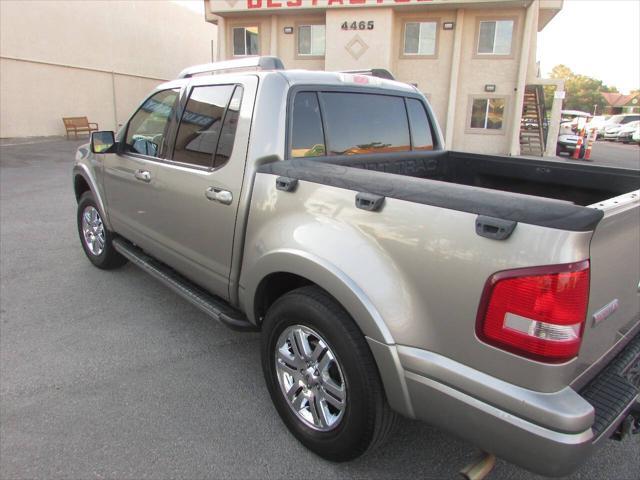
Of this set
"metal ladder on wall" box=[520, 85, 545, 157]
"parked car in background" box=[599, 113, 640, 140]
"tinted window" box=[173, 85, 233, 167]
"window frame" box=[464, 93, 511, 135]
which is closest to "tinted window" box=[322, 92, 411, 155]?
"tinted window" box=[173, 85, 233, 167]

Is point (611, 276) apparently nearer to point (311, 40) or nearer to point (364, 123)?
point (364, 123)

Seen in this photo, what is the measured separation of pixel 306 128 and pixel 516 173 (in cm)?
163

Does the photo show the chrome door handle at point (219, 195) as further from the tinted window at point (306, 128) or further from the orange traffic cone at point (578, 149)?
the orange traffic cone at point (578, 149)

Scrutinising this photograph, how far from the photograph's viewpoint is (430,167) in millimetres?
3637

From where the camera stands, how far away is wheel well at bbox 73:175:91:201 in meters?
5.08

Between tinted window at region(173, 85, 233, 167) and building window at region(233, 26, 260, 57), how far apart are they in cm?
2070

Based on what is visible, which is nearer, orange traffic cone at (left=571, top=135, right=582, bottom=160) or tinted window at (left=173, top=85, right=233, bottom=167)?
tinted window at (left=173, top=85, right=233, bottom=167)

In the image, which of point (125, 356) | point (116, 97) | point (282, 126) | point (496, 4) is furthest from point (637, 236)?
point (116, 97)

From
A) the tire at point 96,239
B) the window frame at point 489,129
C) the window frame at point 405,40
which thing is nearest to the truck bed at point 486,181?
the tire at point 96,239

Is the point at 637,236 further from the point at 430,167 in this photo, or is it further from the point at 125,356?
the point at 125,356

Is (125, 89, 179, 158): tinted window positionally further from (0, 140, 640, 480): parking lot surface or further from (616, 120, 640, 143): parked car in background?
(616, 120, 640, 143): parked car in background

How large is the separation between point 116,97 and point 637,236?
26.4 m

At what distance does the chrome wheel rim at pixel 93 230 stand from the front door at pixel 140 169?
0.56 metres

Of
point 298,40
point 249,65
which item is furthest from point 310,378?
point 298,40
